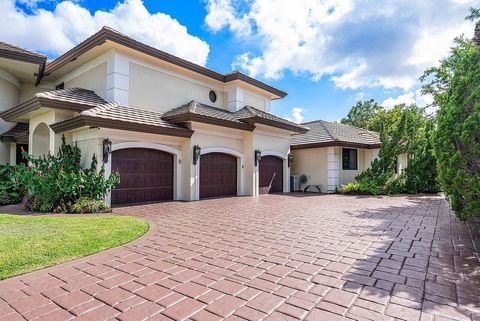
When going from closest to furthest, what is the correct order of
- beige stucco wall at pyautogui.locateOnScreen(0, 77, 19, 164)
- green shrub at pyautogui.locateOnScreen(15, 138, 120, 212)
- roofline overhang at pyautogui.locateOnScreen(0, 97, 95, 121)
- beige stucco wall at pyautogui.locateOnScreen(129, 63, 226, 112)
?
1. green shrub at pyautogui.locateOnScreen(15, 138, 120, 212)
2. roofline overhang at pyautogui.locateOnScreen(0, 97, 95, 121)
3. beige stucco wall at pyautogui.locateOnScreen(129, 63, 226, 112)
4. beige stucco wall at pyautogui.locateOnScreen(0, 77, 19, 164)

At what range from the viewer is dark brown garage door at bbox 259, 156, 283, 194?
51.8ft

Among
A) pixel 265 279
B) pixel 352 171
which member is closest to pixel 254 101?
pixel 352 171

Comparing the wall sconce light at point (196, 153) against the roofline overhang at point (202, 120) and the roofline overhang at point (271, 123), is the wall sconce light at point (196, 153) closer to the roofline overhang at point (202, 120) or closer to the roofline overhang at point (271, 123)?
the roofline overhang at point (202, 120)

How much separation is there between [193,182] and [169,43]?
7.41 m

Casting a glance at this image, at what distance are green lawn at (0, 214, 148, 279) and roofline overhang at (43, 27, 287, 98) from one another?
7318 millimetres

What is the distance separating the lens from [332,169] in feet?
55.5

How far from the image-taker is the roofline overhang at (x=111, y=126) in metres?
9.02

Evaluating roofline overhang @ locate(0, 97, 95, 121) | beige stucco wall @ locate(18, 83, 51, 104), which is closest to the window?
roofline overhang @ locate(0, 97, 95, 121)

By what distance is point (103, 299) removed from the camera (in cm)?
305

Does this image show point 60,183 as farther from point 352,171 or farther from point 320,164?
point 352,171

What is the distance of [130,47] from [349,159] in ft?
48.4

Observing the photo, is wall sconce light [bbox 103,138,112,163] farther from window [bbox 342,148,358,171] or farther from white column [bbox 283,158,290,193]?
window [bbox 342,148,358,171]

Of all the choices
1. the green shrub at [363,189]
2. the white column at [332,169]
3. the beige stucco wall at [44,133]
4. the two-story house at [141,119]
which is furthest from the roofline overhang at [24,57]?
the green shrub at [363,189]

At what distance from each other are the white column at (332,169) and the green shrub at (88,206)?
42.4ft
